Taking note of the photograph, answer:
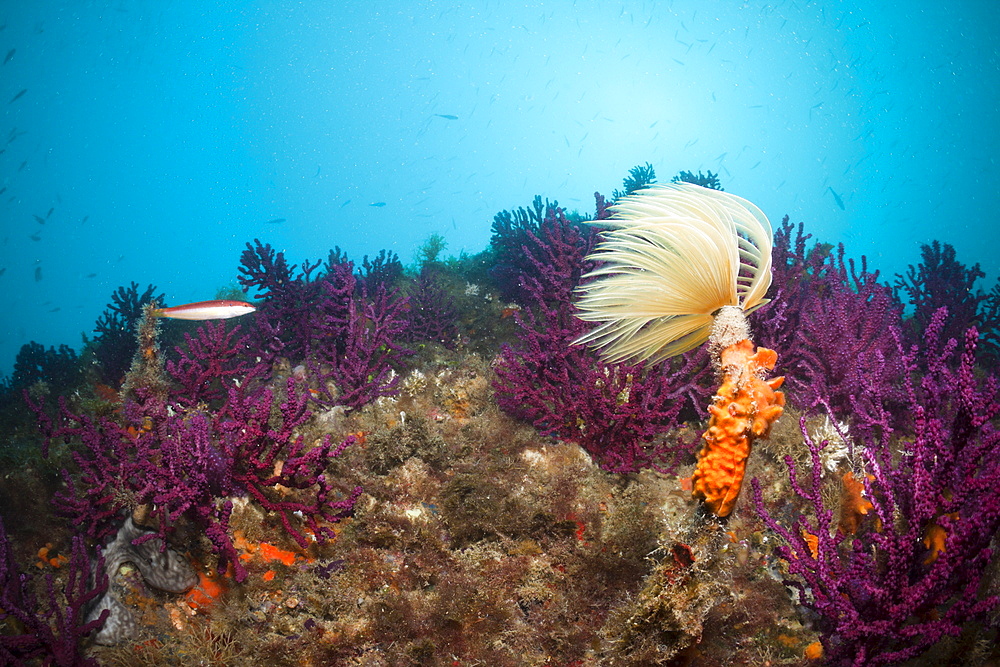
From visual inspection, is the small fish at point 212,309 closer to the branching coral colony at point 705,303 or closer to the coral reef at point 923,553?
the branching coral colony at point 705,303

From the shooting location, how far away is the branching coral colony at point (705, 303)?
84.5 inches

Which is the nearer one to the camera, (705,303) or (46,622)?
(705,303)

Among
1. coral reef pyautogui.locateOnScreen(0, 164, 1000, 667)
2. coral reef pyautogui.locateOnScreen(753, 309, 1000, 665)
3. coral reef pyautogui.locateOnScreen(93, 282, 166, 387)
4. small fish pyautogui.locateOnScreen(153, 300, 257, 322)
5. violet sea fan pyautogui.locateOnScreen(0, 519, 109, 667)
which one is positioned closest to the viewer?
coral reef pyautogui.locateOnScreen(753, 309, 1000, 665)

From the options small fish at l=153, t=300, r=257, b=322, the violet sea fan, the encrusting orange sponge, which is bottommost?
the violet sea fan

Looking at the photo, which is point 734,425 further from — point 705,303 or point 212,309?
point 212,309

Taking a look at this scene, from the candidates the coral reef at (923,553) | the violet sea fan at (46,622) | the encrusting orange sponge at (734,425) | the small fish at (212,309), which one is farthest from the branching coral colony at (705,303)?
the violet sea fan at (46,622)

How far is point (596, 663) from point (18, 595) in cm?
389

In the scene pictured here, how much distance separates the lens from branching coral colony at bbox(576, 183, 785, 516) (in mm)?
2146

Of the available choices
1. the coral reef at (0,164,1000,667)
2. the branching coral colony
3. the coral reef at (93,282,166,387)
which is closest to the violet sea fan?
the coral reef at (0,164,1000,667)

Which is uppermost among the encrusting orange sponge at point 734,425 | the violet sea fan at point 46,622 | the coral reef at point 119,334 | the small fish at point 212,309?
the coral reef at point 119,334

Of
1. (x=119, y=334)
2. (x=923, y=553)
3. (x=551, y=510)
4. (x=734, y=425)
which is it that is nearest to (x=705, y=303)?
(x=734, y=425)

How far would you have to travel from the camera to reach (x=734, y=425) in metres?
2.11

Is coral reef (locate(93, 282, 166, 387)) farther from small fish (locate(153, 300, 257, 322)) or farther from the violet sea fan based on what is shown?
the violet sea fan

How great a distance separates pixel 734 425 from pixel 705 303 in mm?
684
